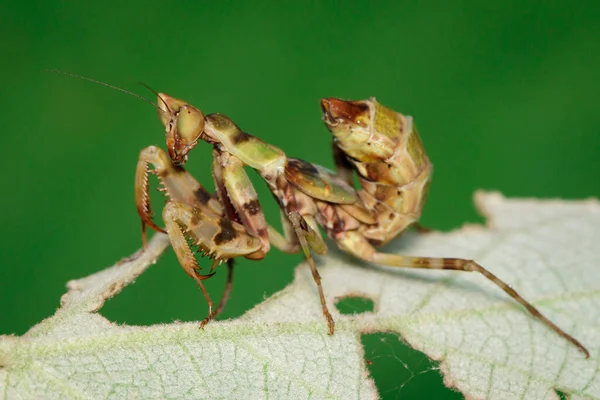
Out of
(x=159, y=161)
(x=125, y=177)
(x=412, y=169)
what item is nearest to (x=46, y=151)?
(x=125, y=177)

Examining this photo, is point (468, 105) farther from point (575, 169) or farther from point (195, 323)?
point (195, 323)

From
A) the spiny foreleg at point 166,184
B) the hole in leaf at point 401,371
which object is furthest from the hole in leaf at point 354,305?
the spiny foreleg at point 166,184

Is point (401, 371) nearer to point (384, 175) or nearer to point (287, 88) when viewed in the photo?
point (384, 175)

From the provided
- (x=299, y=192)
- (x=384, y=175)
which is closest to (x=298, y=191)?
(x=299, y=192)

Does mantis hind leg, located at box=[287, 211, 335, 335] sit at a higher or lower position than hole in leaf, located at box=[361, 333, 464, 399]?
higher

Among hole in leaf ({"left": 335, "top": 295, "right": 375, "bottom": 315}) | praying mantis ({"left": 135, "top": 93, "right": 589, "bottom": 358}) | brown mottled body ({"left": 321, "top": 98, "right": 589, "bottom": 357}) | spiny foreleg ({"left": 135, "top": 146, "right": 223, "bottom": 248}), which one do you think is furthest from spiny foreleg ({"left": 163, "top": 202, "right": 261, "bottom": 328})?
brown mottled body ({"left": 321, "top": 98, "right": 589, "bottom": 357})

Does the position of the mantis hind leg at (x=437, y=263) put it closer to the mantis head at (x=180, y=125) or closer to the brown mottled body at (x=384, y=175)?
the brown mottled body at (x=384, y=175)

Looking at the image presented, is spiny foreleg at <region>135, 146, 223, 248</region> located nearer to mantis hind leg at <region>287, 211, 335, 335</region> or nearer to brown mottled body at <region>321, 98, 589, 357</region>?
mantis hind leg at <region>287, 211, 335, 335</region>
